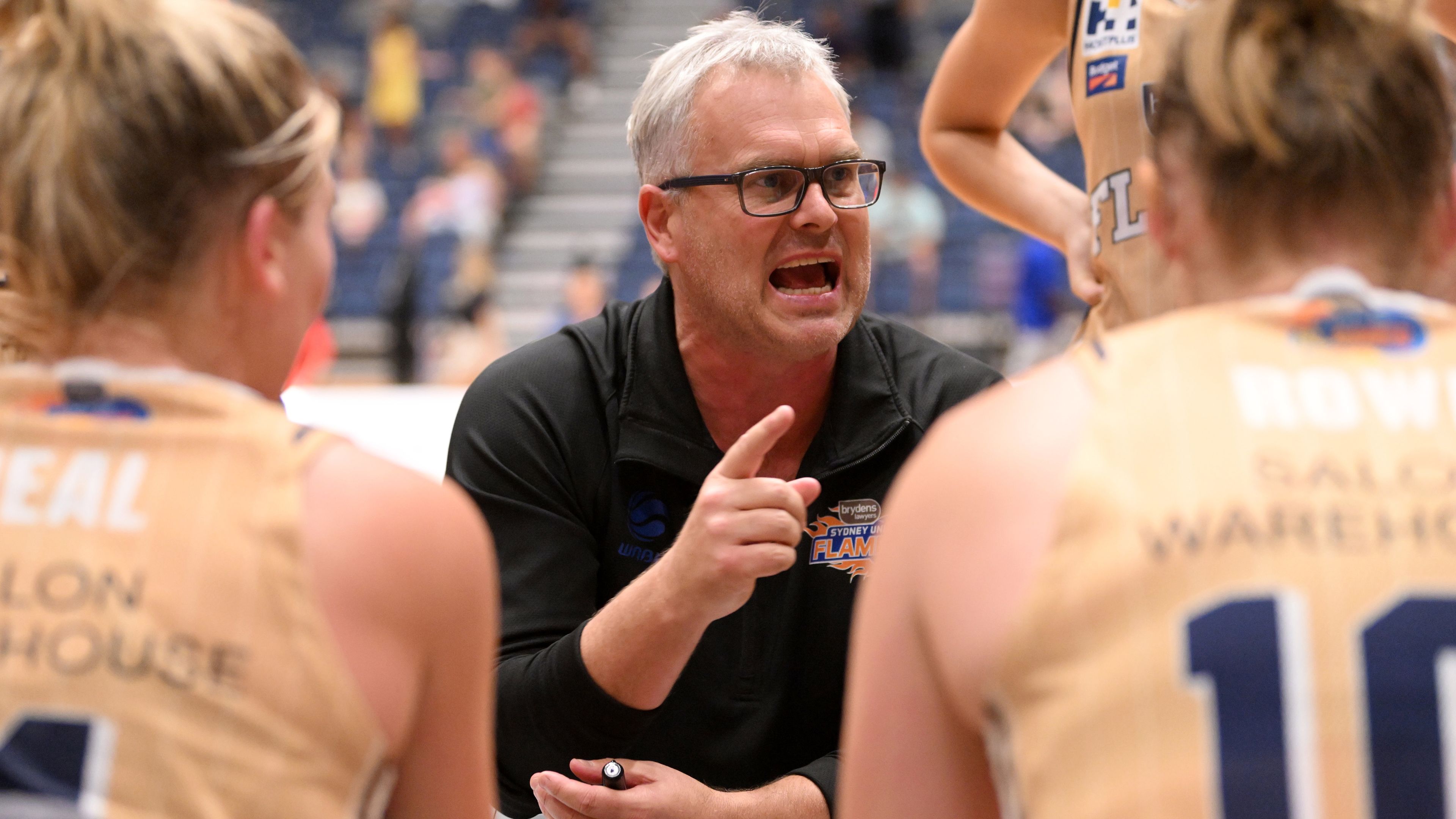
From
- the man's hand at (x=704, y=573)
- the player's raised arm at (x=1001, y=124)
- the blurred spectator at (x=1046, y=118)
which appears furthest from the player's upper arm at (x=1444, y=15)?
the blurred spectator at (x=1046, y=118)

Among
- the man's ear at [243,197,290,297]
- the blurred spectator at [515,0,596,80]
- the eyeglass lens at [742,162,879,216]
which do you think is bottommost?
the man's ear at [243,197,290,297]

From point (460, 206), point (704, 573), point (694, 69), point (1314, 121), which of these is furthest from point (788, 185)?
point (460, 206)

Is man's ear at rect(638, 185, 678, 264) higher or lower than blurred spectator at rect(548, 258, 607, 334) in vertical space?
lower

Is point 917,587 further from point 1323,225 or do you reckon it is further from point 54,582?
point 54,582

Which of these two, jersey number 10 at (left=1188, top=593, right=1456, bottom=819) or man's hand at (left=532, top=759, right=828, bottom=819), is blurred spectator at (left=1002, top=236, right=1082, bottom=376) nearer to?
man's hand at (left=532, top=759, right=828, bottom=819)

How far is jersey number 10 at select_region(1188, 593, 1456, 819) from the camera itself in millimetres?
965

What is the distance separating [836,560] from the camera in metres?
2.02

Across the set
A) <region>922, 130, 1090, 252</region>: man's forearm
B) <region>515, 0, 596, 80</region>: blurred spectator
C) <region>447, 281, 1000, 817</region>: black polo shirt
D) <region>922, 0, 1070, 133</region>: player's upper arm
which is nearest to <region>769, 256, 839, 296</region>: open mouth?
<region>447, 281, 1000, 817</region>: black polo shirt

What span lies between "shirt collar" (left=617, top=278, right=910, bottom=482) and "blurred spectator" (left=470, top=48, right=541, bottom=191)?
34.2 feet

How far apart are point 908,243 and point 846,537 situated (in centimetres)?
867

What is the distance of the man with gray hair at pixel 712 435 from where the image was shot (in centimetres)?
185

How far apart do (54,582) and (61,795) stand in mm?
157

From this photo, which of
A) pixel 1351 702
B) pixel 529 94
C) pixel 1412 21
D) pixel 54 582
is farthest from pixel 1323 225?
pixel 529 94

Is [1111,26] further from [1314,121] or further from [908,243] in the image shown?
[908,243]
